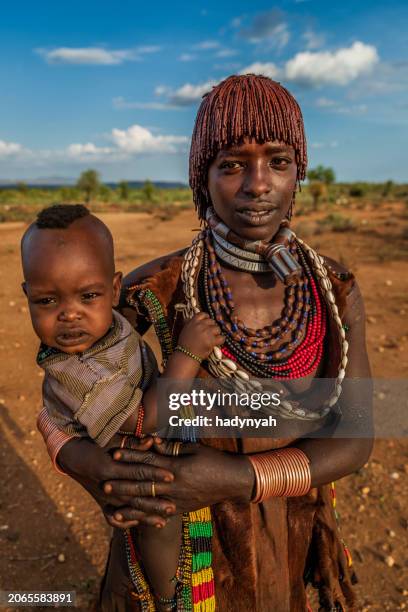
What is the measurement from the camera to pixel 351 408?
1.81 metres

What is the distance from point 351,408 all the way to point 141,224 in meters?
21.5

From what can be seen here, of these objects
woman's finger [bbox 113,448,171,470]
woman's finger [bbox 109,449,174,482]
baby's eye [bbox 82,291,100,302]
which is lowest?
woman's finger [bbox 109,449,174,482]

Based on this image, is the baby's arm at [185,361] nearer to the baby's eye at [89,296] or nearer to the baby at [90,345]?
the baby at [90,345]

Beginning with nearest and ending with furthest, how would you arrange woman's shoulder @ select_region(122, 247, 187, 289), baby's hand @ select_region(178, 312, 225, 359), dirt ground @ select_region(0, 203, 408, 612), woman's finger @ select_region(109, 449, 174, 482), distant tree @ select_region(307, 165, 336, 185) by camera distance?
woman's finger @ select_region(109, 449, 174, 482)
baby's hand @ select_region(178, 312, 225, 359)
woman's shoulder @ select_region(122, 247, 187, 289)
dirt ground @ select_region(0, 203, 408, 612)
distant tree @ select_region(307, 165, 336, 185)

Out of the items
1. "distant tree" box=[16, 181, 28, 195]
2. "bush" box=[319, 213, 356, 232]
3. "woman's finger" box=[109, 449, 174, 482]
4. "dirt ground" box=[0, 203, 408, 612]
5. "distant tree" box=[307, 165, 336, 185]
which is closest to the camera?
"woman's finger" box=[109, 449, 174, 482]

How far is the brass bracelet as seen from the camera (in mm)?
1630

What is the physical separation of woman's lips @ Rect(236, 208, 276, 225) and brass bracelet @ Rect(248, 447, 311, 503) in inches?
30.1

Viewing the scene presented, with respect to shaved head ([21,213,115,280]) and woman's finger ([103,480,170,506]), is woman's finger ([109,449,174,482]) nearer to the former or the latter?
woman's finger ([103,480,170,506])

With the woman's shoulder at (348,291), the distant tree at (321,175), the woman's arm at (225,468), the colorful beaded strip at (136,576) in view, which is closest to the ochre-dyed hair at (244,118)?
the woman's shoulder at (348,291)

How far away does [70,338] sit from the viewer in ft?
5.41

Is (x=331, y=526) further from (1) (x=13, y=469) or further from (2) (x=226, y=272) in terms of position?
(1) (x=13, y=469)

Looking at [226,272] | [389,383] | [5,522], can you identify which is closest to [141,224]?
[389,383]

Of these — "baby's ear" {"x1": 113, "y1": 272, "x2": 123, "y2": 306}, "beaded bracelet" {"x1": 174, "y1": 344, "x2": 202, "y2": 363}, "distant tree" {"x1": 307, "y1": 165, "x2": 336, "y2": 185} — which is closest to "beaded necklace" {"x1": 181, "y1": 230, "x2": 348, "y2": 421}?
"beaded bracelet" {"x1": 174, "y1": 344, "x2": 202, "y2": 363}

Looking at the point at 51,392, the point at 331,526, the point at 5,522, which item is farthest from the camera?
the point at 5,522
